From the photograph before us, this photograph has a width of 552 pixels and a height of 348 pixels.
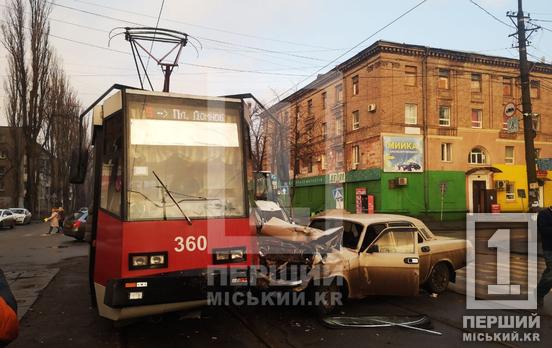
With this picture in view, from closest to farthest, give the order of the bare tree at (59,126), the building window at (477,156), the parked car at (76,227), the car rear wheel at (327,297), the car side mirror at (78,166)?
the car side mirror at (78,166) < the car rear wheel at (327,297) < the parked car at (76,227) < the building window at (477,156) < the bare tree at (59,126)

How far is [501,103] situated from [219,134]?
120 ft

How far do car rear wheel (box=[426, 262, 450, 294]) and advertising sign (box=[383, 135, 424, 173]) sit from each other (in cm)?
2555

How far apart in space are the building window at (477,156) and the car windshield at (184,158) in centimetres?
3411

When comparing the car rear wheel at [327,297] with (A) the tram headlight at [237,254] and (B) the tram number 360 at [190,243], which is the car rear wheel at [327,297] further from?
(B) the tram number 360 at [190,243]

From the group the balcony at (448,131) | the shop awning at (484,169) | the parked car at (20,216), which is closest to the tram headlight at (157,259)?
the balcony at (448,131)

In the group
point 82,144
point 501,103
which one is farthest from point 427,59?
point 82,144

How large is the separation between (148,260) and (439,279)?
555 centimetres

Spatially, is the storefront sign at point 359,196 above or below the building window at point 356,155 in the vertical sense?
below

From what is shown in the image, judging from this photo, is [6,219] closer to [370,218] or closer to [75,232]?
[75,232]

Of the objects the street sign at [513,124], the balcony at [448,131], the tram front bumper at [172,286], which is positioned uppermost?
the balcony at [448,131]

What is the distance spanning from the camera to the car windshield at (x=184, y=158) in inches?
226

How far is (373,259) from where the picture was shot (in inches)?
290

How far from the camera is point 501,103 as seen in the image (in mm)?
37469

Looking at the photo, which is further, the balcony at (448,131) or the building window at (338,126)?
the building window at (338,126)
